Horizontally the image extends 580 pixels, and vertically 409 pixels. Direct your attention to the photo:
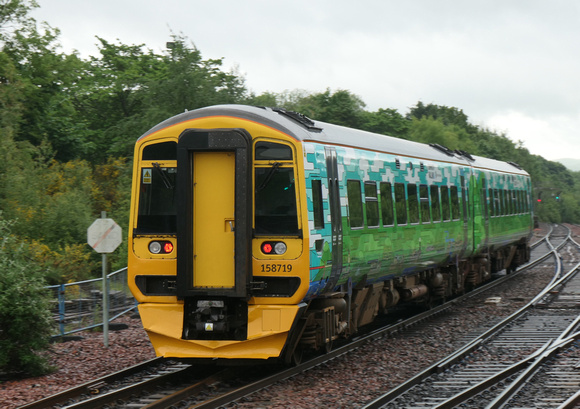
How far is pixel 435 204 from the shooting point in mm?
15898

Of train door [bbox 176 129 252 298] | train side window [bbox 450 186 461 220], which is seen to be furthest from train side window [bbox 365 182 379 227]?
train side window [bbox 450 186 461 220]

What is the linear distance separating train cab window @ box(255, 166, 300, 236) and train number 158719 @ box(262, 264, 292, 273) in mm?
371

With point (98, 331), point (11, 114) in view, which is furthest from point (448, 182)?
point (11, 114)

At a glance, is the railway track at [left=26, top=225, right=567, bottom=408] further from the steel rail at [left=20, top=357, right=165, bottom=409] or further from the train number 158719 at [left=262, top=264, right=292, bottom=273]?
the train number 158719 at [left=262, top=264, right=292, bottom=273]

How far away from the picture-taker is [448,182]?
17.1 metres

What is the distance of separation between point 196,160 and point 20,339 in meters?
3.16

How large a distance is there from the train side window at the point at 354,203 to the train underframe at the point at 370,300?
39.0 inches

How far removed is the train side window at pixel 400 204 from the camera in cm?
1366

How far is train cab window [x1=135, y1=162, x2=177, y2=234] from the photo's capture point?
10031 millimetres

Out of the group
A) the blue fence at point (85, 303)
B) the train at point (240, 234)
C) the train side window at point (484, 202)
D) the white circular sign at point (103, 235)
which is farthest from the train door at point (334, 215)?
the train side window at point (484, 202)

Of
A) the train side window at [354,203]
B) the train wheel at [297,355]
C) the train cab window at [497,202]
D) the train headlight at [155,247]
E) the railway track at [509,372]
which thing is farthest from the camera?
the train cab window at [497,202]

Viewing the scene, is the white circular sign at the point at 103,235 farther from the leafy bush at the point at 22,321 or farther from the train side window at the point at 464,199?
the train side window at the point at 464,199

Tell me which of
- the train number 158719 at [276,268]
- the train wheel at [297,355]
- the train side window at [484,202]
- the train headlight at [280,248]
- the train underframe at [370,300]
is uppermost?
the train side window at [484,202]

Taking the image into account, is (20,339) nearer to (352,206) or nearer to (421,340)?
(352,206)
